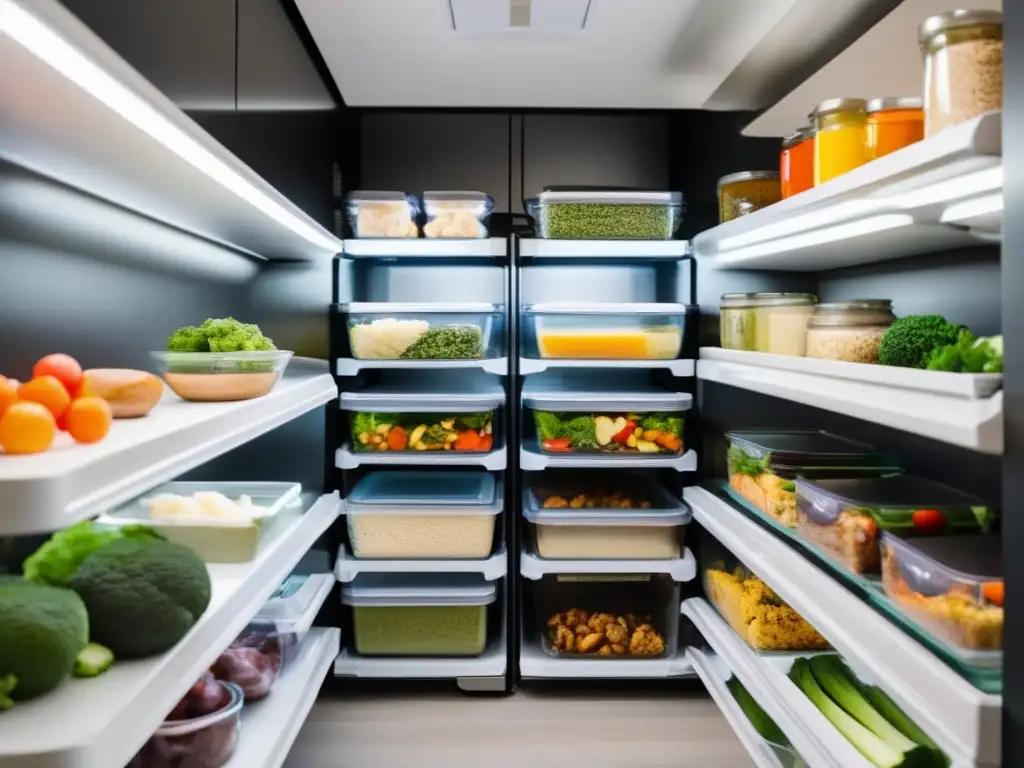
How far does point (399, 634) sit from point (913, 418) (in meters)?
2.15

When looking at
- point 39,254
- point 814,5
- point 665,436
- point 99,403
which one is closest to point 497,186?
point 665,436

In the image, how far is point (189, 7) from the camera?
5.36 ft

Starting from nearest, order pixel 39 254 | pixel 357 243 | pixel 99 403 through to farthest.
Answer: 1. pixel 99 403
2. pixel 39 254
3. pixel 357 243

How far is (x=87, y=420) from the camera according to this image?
1.09 m

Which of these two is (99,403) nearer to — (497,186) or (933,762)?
(933,762)

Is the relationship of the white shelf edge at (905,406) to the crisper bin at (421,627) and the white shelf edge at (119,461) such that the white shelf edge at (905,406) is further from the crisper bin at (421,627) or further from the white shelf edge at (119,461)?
the crisper bin at (421,627)

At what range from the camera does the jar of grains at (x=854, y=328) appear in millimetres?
1758

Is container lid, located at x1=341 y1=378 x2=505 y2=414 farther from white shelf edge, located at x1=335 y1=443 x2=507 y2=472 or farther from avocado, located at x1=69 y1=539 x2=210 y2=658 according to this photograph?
avocado, located at x1=69 y1=539 x2=210 y2=658

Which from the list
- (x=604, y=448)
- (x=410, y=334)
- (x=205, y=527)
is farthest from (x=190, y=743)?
(x=604, y=448)

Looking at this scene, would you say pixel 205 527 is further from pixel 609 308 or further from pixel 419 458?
pixel 609 308

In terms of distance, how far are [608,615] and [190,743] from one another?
1.76m

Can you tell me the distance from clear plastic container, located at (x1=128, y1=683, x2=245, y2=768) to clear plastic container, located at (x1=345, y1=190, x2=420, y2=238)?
5.68 ft

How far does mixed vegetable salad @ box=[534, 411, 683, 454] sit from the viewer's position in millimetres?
2938

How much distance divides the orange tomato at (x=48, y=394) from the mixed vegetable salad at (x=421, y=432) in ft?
5.93
